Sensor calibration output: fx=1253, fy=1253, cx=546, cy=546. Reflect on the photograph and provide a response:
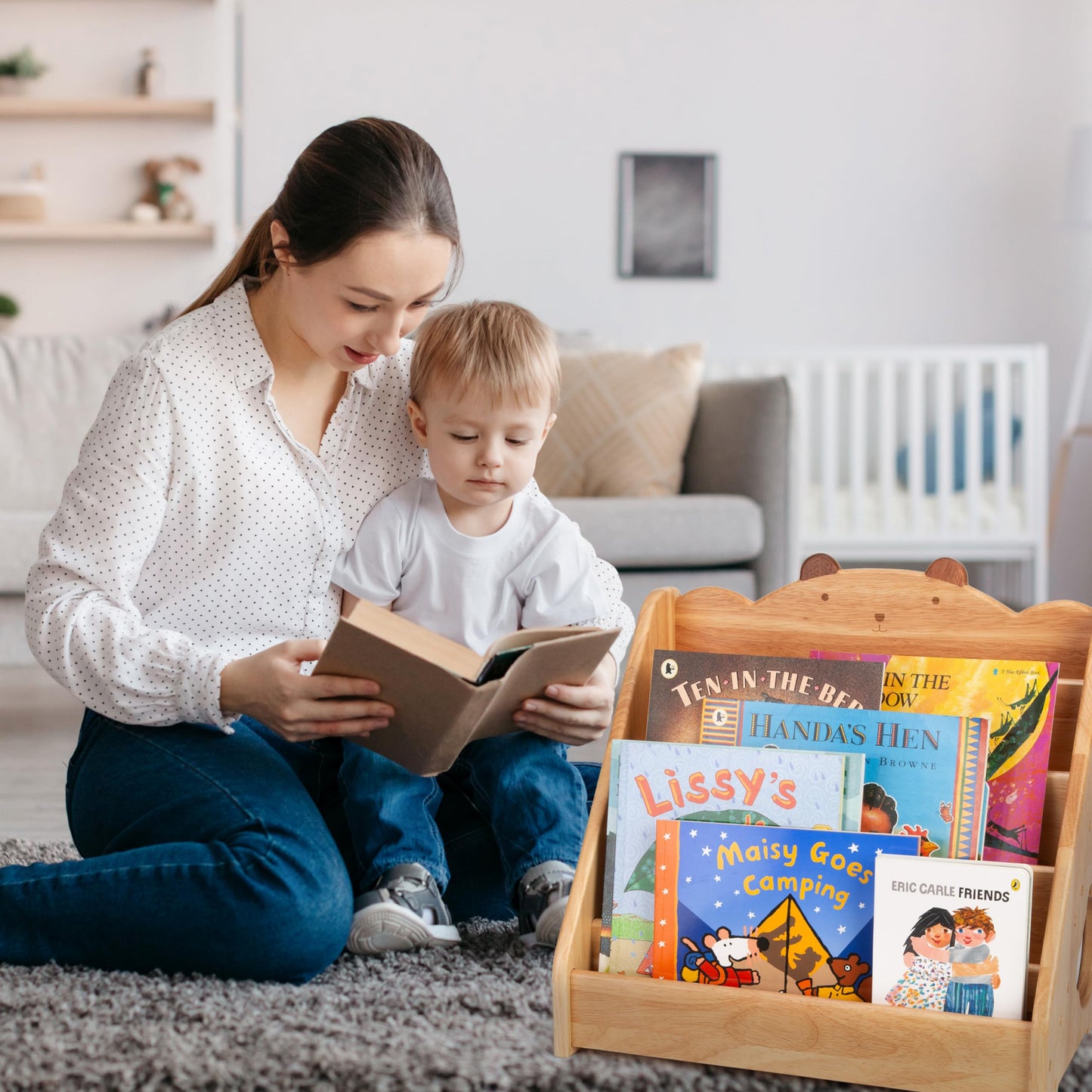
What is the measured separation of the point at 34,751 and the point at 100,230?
221 cm

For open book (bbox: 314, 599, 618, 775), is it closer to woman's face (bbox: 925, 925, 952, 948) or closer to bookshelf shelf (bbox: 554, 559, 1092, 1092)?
bookshelf shelf (bbox: 554, 559, 1092, 1092)

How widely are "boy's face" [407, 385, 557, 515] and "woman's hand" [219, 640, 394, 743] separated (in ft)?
0.83

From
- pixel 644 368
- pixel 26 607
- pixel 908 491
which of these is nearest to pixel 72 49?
pixel 644 368

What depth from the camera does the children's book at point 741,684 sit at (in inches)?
37.8

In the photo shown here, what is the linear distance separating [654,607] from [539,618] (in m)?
0.25

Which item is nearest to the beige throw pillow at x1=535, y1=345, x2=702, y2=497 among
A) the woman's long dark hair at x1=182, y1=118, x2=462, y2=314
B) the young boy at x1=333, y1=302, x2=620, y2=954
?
the young boy at x1=333, y1=302, x2=620, y2=954

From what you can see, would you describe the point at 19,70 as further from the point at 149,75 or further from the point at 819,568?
the point at 819,568

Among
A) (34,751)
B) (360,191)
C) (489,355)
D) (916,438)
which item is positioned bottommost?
(34,751)

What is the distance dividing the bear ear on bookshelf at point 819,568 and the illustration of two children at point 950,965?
31 centimetres

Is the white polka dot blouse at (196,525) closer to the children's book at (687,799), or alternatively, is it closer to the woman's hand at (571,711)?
the woman's hand at (571,711)

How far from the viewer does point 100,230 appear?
3.86m

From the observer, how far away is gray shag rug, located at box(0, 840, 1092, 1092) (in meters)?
0.89

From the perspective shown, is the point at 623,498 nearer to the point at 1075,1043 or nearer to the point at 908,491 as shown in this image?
the point at 908,491

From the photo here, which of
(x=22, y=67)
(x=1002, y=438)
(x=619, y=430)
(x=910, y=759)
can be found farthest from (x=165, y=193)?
(x=910, y=759)
